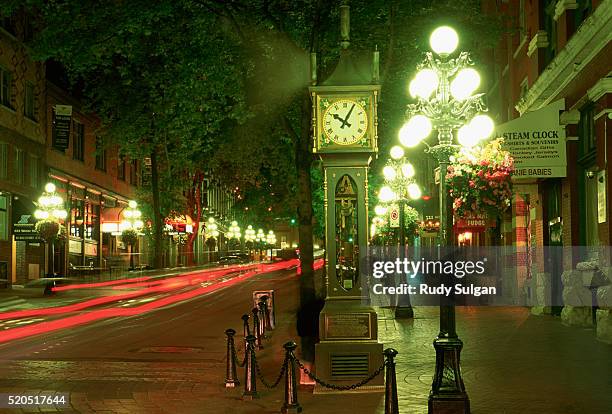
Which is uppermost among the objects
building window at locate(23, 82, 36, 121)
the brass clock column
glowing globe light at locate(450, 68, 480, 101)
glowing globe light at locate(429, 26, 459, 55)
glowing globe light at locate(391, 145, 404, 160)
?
building window at locate(23, 82, 36, 121)

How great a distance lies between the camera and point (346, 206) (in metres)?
13.1

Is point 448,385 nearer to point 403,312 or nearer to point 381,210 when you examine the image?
point 403,312

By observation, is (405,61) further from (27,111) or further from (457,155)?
(27,111)

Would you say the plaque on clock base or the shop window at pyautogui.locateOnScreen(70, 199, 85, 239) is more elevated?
the shop window at pyautogui.locateOnScreen(70, 199, 85, 239)

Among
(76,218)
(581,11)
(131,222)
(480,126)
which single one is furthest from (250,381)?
(131,222)

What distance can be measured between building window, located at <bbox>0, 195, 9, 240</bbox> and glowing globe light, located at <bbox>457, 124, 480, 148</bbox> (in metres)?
29.4

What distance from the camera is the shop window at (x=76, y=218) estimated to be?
162ft

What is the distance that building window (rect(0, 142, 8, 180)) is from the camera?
126 ft

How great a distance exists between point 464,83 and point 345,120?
5.88 feet

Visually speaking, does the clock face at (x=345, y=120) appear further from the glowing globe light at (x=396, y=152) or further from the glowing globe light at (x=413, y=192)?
the glowing globe light at (x=413, y=192)

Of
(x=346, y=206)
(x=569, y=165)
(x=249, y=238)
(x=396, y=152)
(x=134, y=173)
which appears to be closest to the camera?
(x=346, y=206)

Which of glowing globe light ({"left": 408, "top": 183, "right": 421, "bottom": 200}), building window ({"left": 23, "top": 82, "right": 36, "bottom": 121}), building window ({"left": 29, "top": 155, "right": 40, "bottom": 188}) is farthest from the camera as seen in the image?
building window ({"left": 29, "top": 155, "right": 40, "bottom": 188})

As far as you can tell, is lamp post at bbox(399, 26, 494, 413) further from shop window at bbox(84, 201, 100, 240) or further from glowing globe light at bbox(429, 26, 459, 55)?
shop window at bbox(84, 201, 100, 240)

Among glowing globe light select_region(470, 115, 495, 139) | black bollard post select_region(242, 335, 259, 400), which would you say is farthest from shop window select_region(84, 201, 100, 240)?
glowing globe light select_region(470, 115, 495, 139)
